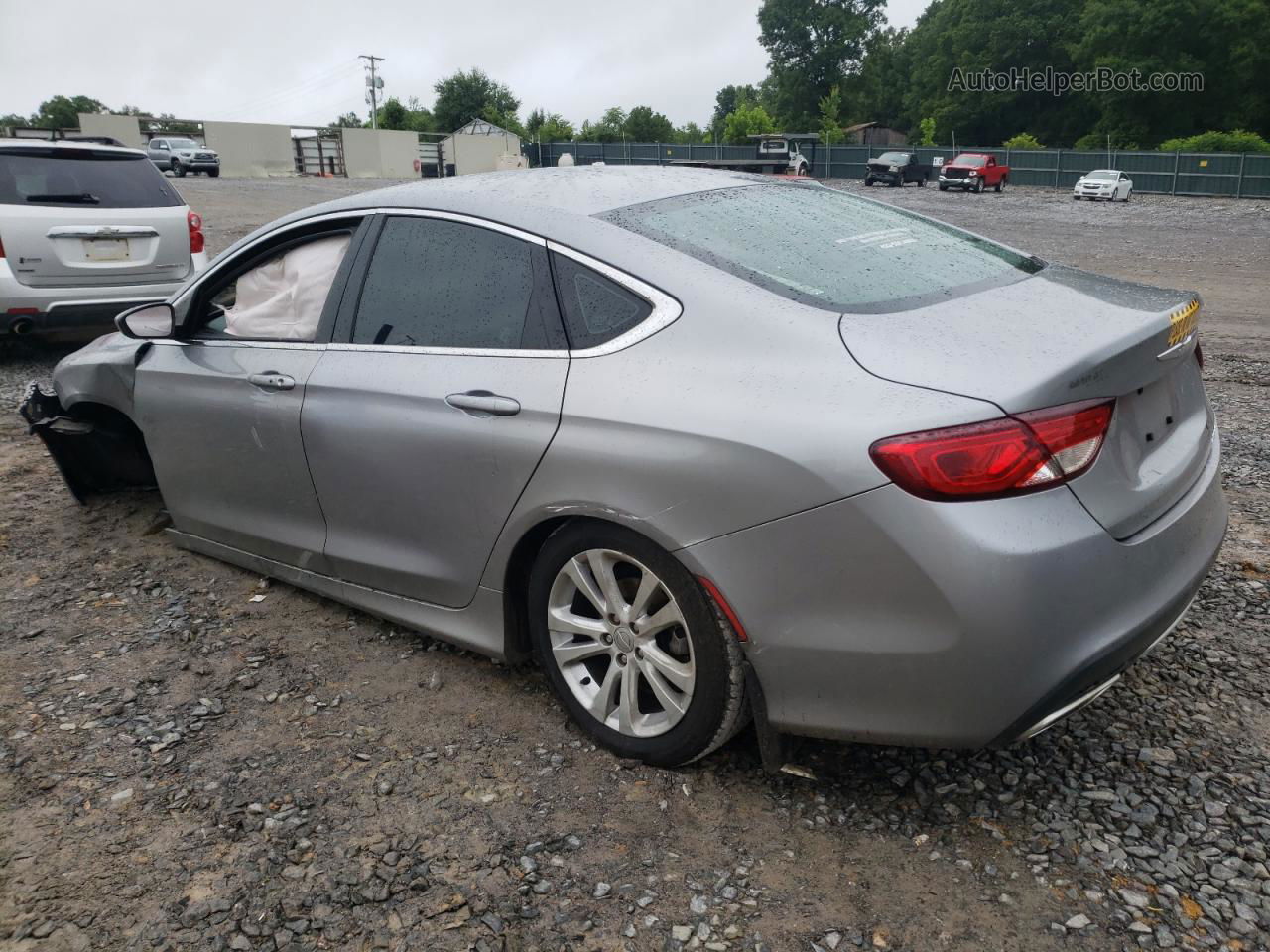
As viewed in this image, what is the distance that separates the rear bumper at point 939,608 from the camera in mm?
2168

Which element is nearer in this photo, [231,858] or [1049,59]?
[231,858]

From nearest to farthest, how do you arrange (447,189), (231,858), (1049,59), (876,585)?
(876,585)
(231,858)
(447,189)
(1049,59)

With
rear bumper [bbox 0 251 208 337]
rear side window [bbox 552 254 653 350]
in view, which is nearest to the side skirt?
rear side window [bbox 552 254 653 350]

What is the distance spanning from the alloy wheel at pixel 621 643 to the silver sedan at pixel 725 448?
1 cm

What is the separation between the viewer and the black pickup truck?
44.9 meters

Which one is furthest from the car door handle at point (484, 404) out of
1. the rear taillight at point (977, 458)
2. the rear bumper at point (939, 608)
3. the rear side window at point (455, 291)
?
the rear taillight at point (977, 458)

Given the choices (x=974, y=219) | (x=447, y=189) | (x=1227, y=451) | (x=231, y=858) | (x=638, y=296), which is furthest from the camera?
(x=974, y=219)

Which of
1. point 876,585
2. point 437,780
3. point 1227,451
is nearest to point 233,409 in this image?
point 437,780

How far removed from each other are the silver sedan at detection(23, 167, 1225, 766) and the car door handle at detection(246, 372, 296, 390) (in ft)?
0.05

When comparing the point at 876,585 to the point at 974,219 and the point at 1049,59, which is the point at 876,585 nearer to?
the point at 974,219

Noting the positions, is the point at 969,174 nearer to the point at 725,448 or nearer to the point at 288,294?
the point at 288,294

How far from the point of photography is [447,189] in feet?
11.0

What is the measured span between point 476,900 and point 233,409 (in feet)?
6.97

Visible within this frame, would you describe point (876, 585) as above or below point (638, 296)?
below
